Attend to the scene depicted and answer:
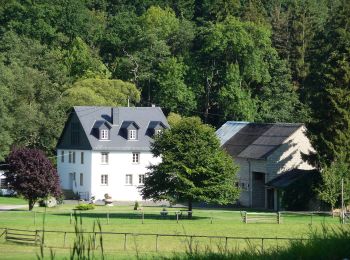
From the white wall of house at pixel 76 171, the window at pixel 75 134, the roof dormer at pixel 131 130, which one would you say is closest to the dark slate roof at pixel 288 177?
the roof dormer at pixel 131 130

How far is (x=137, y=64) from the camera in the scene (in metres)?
107

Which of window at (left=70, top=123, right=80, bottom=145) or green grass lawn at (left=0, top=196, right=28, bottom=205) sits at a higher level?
window at (left=70, top=123, right=80, bottom=145)

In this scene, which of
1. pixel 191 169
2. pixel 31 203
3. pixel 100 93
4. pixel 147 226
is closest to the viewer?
pixel 147 226

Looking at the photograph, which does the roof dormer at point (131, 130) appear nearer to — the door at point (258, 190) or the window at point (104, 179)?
the window at point (104, 179)

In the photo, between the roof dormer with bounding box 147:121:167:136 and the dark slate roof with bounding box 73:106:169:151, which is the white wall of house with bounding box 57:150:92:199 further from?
the roof dormer with bounding box 147:121:167:136

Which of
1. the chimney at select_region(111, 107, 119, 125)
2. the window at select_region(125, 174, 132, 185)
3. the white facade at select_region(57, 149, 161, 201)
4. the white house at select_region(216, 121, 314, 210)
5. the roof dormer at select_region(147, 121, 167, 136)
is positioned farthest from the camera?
the roof dormer at select_region(147, 121, 167, 136)

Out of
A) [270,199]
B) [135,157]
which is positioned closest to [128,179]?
[135,157]

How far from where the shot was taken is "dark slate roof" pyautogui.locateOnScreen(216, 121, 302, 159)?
72812 millimetres

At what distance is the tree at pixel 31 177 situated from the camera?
65.2 metres

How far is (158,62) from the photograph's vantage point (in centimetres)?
10738

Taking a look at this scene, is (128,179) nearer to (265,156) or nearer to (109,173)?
(109,173)

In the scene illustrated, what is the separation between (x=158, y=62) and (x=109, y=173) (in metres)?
27.6

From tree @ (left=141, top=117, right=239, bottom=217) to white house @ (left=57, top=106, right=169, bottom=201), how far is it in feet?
69.3

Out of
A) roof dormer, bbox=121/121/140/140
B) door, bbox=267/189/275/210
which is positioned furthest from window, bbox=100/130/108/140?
door, bbox=267/189/275/210
